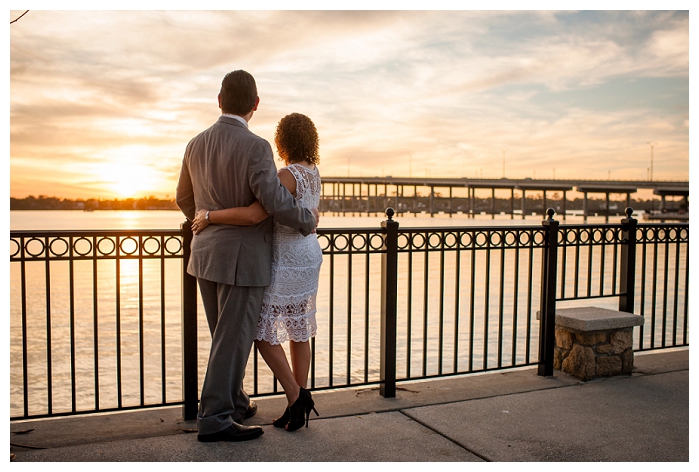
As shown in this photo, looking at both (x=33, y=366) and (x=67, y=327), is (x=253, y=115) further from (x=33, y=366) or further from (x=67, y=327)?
(x=67, y=327)

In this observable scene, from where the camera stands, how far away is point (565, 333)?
4.75 metres

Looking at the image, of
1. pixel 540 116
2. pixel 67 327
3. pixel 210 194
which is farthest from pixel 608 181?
pixel 210 194

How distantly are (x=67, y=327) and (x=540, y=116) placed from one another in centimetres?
5667

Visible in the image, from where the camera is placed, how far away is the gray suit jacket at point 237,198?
3.06m

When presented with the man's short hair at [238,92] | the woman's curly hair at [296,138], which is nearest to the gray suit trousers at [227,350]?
the woman's curly hair at [296,138]

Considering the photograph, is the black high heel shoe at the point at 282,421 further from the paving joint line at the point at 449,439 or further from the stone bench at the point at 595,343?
the stone bench at the point at 595,343

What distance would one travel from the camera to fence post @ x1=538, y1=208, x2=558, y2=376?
15.4 ft

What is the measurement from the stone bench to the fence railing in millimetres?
155

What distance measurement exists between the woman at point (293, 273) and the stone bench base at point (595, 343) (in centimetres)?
231

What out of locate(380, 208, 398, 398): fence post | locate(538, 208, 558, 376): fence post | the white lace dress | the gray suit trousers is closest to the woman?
the white lace dress

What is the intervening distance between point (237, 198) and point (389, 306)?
1455mm

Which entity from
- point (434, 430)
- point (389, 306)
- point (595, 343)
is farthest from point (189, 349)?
point (595, 343)

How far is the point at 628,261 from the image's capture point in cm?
510

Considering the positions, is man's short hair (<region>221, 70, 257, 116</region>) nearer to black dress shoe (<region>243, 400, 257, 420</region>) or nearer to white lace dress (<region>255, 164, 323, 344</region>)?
white lace dress (<region>255, 164, 323, 344</region>)
